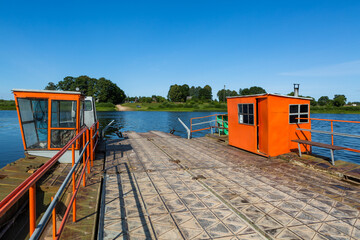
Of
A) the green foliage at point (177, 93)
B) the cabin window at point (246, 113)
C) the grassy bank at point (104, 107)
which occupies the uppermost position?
the green foliage at point (177, 93)

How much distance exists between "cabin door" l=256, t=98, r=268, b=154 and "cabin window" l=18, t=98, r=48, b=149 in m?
7.86

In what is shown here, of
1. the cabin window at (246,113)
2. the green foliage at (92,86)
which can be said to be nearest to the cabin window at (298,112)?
the cabin window at (246,113)

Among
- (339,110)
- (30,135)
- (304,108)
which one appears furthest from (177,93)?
(30,135)

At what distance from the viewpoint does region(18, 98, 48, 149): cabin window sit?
708cm

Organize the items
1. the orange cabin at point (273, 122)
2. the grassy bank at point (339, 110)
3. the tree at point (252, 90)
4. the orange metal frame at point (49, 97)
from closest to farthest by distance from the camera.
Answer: the orange metal frame at point (49, 97)
the orange cabin at point (273, 122)
the grassy bank at point (339, 110)
the tree at point (252, 90)

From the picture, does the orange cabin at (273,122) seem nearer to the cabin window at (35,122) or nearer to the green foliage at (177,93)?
the cabin window at (35,122)

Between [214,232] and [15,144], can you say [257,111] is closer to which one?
[214,232]

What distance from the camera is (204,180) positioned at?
210 inches

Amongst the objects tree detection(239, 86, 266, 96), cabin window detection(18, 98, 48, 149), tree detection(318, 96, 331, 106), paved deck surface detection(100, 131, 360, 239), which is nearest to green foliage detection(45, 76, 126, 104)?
tree detection(239, 86, 266, 96)

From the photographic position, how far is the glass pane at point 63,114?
7051 mm

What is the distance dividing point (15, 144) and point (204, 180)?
63.9 ft

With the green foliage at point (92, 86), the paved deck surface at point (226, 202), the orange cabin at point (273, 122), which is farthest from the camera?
the green foliage at point (92, 86)

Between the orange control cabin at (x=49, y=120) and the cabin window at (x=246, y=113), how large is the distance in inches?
256

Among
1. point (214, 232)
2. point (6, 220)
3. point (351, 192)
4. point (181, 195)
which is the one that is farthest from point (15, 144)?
point (351, 192)
